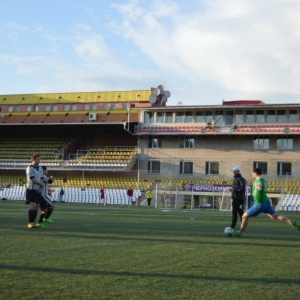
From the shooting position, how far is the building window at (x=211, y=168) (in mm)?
52688

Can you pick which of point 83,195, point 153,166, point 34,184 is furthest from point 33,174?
point 153,166

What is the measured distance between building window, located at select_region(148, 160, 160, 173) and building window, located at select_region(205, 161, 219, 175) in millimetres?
4544

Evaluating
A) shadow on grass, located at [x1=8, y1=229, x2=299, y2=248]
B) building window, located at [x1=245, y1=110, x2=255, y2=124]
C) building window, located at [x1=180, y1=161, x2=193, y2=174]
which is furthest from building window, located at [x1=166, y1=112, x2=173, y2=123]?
shadow on grass, located at [x1=8, y1=229, x2=299, y2=248]

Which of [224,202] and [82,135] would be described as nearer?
[224,202]

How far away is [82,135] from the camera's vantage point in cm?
6109

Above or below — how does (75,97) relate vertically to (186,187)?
above

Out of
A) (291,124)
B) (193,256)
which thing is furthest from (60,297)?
(291,124)

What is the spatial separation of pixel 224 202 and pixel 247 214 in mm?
31385

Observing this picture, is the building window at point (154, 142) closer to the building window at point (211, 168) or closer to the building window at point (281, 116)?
the building window at point (211, 168)

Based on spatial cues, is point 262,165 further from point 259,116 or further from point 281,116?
point 281,116

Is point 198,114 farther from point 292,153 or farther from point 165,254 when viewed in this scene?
point 165,254

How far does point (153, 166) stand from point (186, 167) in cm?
316

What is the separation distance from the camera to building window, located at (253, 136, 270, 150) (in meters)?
52.4

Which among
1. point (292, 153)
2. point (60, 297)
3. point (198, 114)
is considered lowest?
point (60, 297)
